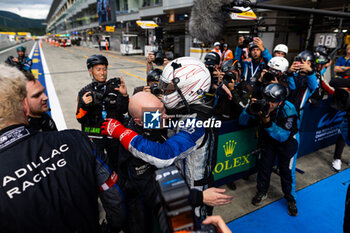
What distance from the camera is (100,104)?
8.38ft

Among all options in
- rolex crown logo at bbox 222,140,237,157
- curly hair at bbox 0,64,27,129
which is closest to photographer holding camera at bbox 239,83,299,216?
rolex crown logo at bbox 222,140,237,157

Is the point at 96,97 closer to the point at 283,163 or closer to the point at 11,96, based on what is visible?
the point at 11,96

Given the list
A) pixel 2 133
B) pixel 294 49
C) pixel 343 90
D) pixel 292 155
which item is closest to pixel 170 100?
pixel 2 133

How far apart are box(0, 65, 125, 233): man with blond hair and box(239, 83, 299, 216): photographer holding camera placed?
195 cm

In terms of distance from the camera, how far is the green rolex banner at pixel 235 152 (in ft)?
9.97

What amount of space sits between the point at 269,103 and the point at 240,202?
5.42ft

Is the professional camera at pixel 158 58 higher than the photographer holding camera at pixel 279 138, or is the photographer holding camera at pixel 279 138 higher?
the professional camera at pixel 158 58

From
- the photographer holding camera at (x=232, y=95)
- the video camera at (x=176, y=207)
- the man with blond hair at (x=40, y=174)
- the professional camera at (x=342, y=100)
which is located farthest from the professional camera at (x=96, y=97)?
the professional camera at (x=342, y=100)

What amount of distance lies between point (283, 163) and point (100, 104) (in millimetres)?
2649

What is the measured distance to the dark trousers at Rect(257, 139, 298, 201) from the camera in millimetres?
2766

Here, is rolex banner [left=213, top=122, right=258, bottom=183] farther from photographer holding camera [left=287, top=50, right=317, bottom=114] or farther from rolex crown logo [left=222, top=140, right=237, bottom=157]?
photographer holding camera [left=287, top=50, right=317, bottom=114]

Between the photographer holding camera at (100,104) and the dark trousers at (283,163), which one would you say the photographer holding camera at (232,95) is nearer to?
the dark trousers at (283,163)

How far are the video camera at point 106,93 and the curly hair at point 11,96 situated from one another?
135cm

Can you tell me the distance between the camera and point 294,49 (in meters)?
16.8
